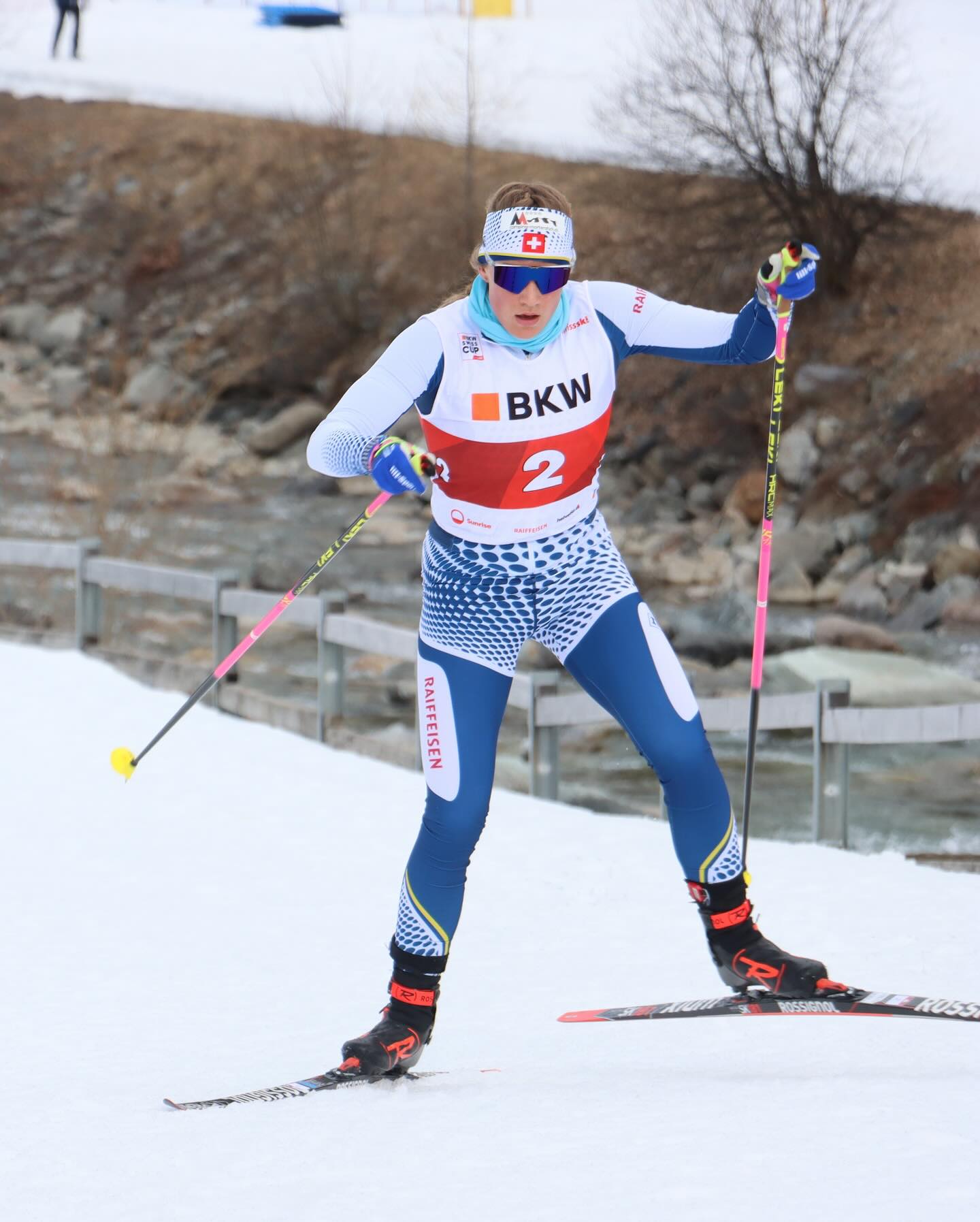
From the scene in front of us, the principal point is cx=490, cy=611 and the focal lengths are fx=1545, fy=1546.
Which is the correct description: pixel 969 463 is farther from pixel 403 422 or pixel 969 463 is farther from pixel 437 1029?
pixel 437 1029

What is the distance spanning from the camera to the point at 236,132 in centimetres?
4156

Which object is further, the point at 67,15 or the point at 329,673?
the point at 67,15

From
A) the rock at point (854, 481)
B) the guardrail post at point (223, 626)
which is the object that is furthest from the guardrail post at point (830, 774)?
the rock at point (854, 481)

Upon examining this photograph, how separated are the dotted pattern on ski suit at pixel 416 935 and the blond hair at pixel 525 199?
1485mm

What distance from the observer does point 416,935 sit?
12.4ft

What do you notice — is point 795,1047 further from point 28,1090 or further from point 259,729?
point 259,729

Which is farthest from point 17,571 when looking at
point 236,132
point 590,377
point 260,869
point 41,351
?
point 236,132

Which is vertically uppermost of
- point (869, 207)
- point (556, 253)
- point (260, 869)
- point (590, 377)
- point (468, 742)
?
point (869, 207)

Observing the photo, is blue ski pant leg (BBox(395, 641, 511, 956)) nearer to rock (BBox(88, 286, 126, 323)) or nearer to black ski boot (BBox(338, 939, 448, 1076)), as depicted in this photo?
black ski boot (BBox(338, 939, 448, 1076))

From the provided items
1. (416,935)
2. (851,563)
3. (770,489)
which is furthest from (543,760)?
(851,563)

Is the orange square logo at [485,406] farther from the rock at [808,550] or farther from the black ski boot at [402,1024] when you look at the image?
the rock at [808,550]

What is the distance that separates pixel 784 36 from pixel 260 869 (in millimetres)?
20582

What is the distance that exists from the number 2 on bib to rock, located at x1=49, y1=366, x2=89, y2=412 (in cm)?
2730

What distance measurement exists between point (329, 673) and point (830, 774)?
299cm
